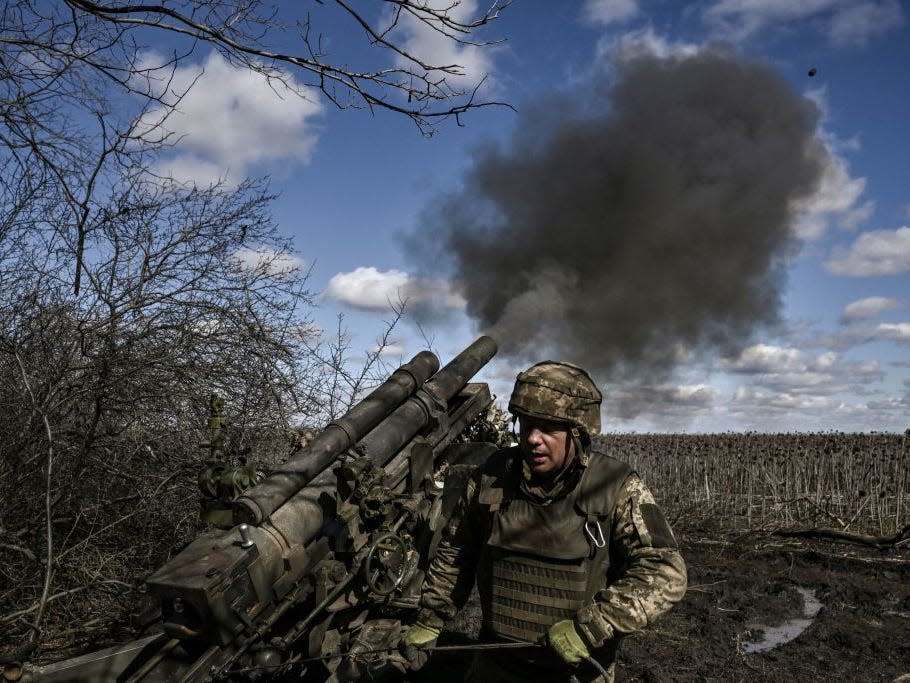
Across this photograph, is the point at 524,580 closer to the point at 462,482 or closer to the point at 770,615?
the point at 462,482

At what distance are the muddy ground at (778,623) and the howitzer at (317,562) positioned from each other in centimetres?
119

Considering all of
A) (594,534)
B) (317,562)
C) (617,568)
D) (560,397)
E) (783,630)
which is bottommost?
(783,630)

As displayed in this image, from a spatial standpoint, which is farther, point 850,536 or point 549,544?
point 850,536

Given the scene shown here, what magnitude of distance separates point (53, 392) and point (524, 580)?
4.50 metres

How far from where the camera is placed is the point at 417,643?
11.4ft

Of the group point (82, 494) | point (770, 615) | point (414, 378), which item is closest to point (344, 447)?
point (414, 378)

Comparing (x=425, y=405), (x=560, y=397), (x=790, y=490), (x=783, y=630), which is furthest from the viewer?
(x=790, y=490)

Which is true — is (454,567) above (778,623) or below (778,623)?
above

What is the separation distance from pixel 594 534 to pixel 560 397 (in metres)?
0.68

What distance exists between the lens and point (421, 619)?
11.7ft

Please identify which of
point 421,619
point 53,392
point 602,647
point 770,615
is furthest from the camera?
point 770,615

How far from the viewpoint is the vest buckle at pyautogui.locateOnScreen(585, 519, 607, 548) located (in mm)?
3268

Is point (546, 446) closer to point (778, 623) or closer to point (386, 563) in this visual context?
point (386, 563)

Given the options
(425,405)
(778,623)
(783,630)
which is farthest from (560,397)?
(778,623)
